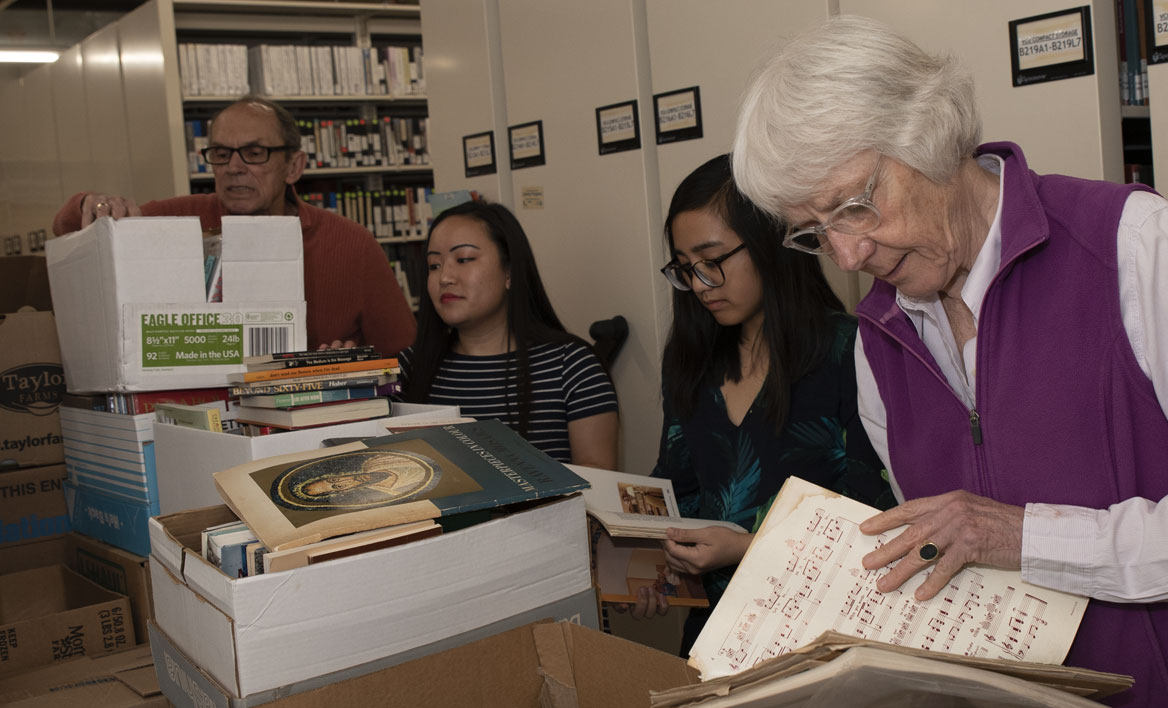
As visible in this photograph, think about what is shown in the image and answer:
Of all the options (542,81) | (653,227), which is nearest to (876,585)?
(653,227)

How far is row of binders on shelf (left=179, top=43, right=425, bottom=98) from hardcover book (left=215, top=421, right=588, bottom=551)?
461cm

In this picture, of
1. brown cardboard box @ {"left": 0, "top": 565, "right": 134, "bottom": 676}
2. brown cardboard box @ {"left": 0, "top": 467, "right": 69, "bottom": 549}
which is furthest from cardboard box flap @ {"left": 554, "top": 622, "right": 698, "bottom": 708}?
brown cardboard box @ {"left": 0, "top": 467, "right": 69, "bottom": 549}

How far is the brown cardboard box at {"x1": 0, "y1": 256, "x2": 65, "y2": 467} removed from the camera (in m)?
2.07

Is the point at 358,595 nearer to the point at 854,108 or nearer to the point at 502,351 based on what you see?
the point at 854,108

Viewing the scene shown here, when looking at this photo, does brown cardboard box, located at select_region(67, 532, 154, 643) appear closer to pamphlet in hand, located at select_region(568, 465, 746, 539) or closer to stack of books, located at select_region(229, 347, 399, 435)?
stack of books, located at select_region(229, 347, 399, 435)

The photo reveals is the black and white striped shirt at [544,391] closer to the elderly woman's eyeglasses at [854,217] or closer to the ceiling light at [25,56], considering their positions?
the elderly woman's eyeglasses at [854,217]

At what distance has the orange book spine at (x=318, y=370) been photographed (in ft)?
4.99

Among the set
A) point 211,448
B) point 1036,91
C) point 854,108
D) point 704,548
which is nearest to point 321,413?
point 211,448

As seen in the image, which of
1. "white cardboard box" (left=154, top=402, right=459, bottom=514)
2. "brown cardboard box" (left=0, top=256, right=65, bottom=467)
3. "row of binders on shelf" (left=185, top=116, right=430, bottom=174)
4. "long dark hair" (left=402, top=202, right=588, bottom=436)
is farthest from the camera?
"row of binders on shelf" (left=185, top=116, right=430, bottom=174)

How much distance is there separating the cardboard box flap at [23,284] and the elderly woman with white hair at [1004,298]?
1.95 metres

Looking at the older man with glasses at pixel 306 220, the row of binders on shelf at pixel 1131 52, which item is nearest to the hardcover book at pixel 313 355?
the older man with glasses at pixel 306 220

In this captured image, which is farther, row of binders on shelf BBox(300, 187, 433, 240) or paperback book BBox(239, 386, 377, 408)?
row of binders on shelf BBox(300, 187, 433, 240)

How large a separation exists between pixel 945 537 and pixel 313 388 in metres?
0.93

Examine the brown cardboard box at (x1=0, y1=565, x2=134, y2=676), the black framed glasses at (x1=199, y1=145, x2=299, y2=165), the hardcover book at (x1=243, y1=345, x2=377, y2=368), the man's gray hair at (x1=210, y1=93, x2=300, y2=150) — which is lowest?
the brown cardboard box at (x1=0, y1=565, x2=134, y2=676)
